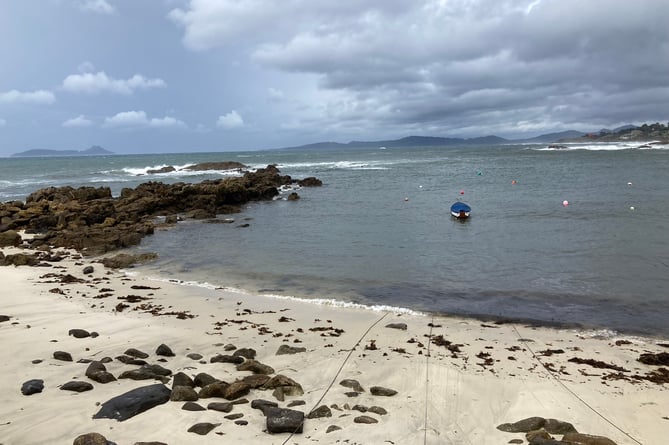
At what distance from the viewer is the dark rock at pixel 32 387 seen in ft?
18.2

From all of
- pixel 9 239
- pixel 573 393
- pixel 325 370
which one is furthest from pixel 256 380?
pixel 9 239

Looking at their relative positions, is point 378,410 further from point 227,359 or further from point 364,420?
point 227,359

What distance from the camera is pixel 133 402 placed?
525 cm

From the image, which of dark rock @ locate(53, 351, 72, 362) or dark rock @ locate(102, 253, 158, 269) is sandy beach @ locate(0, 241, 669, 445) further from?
dark rock @ locate(102, 253, 158, 269)

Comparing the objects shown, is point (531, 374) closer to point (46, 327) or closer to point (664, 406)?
point (664, 406)

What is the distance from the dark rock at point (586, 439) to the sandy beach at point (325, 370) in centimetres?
4

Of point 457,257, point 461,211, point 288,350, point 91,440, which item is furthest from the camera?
point 461,211

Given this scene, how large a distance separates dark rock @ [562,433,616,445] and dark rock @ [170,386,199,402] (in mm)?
4195

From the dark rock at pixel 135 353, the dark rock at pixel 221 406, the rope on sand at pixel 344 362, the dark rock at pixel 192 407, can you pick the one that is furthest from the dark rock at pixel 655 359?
the dark rock at pixel 135 353

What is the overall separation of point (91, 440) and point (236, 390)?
1716 millimetres

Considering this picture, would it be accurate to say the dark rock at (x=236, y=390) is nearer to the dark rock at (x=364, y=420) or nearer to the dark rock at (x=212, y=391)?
the dark rock at (x=212, y=391)

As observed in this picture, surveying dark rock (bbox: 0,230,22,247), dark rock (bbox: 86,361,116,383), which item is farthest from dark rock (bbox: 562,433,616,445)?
dark rock (bbox: 0,230,22,247)

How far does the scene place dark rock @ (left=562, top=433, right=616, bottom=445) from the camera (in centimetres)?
475

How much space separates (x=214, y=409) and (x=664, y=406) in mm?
5688
